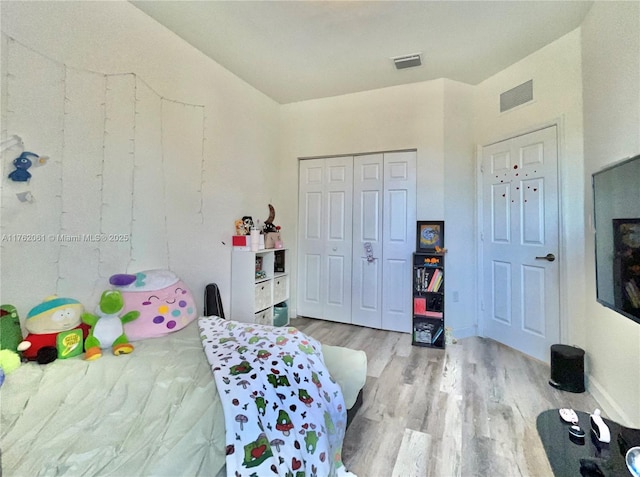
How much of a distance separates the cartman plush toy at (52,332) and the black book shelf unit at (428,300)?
2.68 m

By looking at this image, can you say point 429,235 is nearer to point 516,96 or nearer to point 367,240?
point 367,240

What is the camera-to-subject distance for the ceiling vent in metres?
2.70

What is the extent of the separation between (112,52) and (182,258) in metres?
1.51

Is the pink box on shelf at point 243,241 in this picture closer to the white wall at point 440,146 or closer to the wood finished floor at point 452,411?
the wood finished floor at point 452,411

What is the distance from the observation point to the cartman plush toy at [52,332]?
4.59 feet

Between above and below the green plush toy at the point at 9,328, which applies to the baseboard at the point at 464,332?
below

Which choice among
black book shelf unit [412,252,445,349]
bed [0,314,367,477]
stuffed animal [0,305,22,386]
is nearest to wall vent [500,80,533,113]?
black book shelf unit [412,252,445,349]

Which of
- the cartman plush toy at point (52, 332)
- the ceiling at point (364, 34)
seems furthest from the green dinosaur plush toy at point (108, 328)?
the ceiling at point (364, 34)

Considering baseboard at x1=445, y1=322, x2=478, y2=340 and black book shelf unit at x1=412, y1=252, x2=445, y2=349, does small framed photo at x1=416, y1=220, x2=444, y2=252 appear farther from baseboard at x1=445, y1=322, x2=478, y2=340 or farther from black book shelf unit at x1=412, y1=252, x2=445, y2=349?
baseboard at x1=445, y1=322, x2=478, y2=340

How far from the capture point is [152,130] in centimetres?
219

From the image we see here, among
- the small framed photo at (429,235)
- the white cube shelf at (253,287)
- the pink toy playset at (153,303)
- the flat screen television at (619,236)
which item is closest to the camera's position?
the flat screen television at (619,236)

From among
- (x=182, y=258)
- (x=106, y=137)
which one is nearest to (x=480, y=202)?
(x=182, y=258)

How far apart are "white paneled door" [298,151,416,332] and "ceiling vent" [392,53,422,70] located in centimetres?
86

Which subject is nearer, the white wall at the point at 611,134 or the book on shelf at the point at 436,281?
the white wall at the point at 611,134
